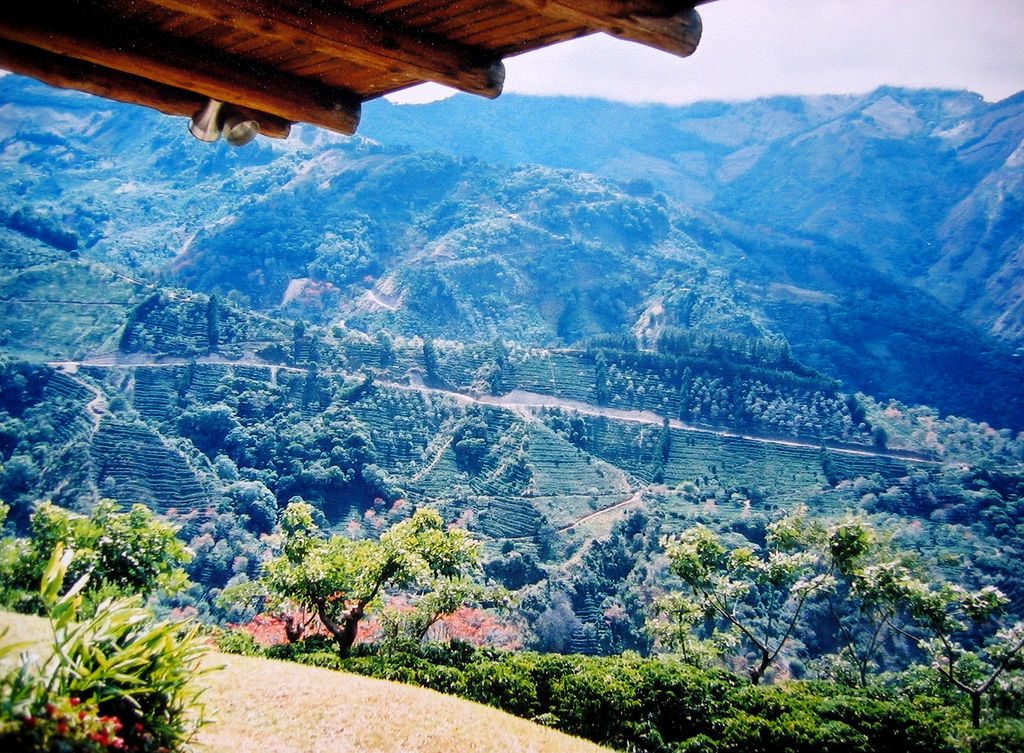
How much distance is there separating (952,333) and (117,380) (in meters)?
105

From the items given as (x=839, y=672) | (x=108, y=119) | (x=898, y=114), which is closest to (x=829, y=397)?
(x=839, y=672)

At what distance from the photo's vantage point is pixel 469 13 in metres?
2.08

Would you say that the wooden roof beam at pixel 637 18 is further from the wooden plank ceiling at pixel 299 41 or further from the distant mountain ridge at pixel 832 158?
the distant mountain ridge at pixel 832 158

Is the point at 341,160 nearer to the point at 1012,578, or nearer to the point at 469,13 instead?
the point at 1012,578

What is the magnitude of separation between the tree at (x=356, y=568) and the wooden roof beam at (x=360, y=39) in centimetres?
1065

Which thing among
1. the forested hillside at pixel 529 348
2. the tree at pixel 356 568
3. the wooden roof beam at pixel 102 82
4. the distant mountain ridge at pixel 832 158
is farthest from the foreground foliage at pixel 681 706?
the distant mountain ridge at pixel 832 158

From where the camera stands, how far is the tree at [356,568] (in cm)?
1163

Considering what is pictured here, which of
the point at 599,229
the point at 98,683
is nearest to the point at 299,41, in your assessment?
the point at 98,683

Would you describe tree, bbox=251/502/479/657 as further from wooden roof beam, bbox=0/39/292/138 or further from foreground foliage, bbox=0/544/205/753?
wooden roof beam, bbox=0/39/292/138

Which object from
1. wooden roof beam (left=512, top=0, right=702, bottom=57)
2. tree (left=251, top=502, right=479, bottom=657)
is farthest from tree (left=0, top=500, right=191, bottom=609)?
wooden roof beam (left=512, top=0, right=702, bottom=57)

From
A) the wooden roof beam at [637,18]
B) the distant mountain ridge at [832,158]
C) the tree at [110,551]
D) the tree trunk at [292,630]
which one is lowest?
the tree trunk at [292,630]

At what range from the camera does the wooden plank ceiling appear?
1962 millimetres

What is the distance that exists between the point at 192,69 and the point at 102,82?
0.59 meters

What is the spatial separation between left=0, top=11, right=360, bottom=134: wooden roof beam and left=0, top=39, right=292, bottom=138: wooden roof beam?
0.11 meters
